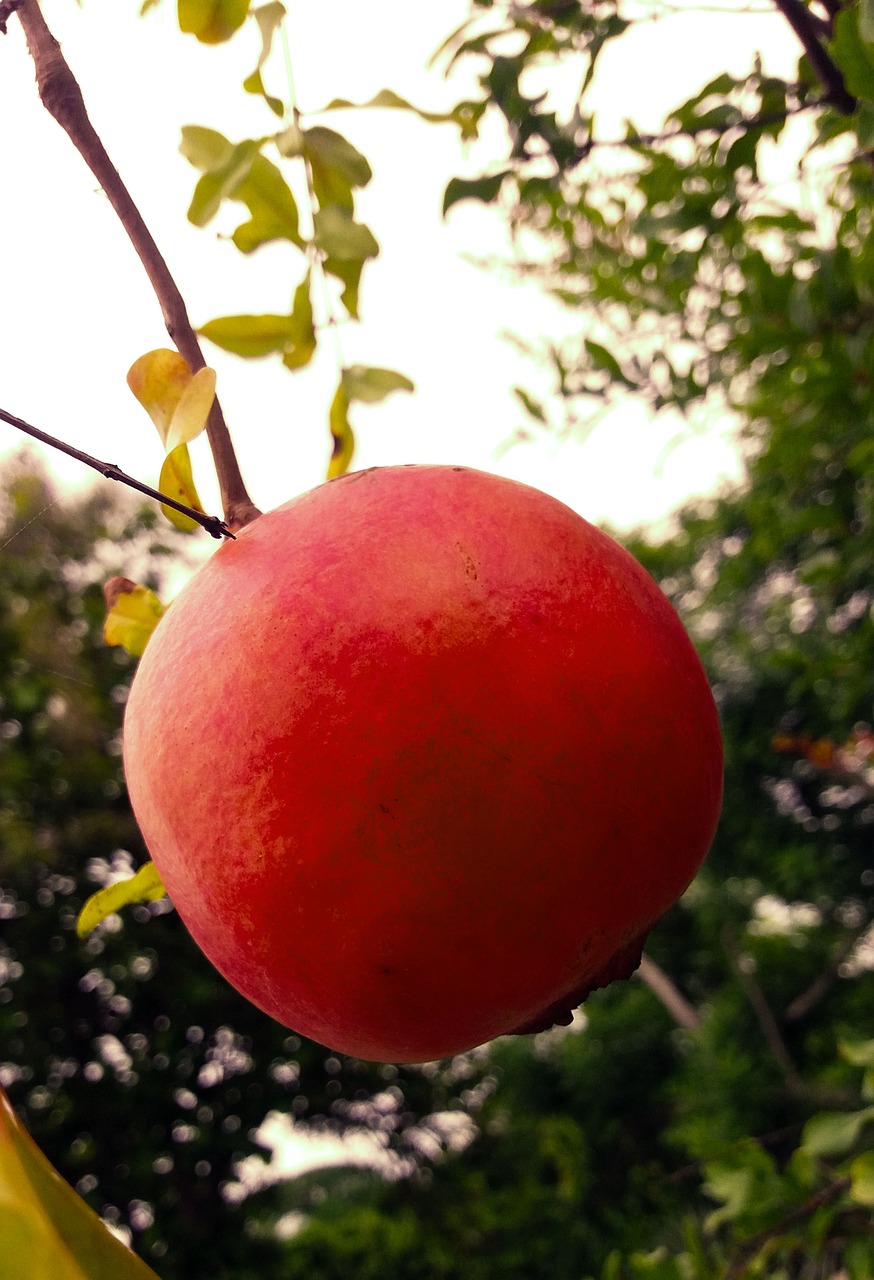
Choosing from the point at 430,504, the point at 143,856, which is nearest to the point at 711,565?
the point at 143,856

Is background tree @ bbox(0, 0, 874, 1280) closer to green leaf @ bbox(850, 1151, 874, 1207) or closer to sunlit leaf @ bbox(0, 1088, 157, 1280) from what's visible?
green leaf @ bbox(850, 1151, 874, 1207)

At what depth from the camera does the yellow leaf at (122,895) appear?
1.48 feet

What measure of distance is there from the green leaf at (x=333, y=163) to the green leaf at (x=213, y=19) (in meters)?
0.07

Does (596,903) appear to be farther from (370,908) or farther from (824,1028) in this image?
(824,1028)

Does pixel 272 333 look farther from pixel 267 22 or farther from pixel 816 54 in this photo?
pixel 816 54

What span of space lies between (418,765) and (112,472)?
144 mm

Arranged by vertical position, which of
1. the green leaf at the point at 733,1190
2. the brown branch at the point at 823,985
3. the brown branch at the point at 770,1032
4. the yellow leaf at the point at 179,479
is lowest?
the brown branch at the point at 823,985

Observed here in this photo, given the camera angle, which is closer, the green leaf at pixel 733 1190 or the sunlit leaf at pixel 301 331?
the sunlit leaf at pixel 301 331

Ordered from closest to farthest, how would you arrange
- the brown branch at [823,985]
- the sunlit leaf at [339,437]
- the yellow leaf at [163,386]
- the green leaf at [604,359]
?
the yellow leaf at [163,386], the sunlit leaf at [339,437], the green leaf at [604,359], the brown branch at [823,985]

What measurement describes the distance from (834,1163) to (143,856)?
1669 mm

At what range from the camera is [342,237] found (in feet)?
1.65

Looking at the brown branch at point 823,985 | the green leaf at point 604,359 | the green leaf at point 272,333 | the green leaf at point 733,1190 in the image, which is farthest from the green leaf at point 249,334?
the brown branch at point 823,985

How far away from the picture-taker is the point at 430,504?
0.36m

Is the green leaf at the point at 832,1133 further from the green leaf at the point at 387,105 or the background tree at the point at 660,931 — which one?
the green leaf at the point at 387,105
